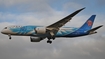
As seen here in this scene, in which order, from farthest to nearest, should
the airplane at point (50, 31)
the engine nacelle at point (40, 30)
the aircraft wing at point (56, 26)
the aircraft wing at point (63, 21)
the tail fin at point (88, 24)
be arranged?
1. the tail fin at point (88, 24)
2. the airplane at point (50, 31)
3. the engine nacelle at point (40, 30)
4. the aircraft wing at point (56, 26)
5. the aircraft wing at point (63, 21)

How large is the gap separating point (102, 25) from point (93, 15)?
16.6 metres

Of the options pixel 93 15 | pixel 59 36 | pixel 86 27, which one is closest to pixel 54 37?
pixel 59 36

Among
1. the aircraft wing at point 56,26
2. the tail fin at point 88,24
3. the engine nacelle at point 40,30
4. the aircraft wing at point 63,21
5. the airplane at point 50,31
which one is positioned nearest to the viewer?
the aircraft wing at point 63,21

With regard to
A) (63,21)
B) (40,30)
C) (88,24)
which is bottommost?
(88,24)

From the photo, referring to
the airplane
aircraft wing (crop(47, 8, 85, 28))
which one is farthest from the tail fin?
aircraft wing (crop(47, 8, 85, 28))

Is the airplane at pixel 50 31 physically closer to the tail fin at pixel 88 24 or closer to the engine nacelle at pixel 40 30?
the engine nacelle at pixel 40 30

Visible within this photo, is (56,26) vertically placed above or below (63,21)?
below

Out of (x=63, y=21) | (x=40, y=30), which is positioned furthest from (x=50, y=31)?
(x=63, y=21)

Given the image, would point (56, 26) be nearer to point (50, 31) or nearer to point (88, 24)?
point (50, 31)

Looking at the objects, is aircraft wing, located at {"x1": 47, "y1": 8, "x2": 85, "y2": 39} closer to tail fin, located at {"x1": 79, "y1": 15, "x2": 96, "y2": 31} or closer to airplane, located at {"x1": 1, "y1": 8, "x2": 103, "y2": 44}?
airplane, located at {"x1": 1, "y1": 8, "x2": 103, "y2": 44}

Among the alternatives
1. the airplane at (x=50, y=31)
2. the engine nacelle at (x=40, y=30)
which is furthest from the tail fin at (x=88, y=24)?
the engine nacelle at (x=40, y=30)

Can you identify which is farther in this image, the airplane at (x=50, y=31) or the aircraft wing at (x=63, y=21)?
the airplane at (x=50, y=31)

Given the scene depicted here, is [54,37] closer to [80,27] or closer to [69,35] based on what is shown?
[69,35]

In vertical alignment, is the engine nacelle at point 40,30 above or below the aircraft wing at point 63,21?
below
